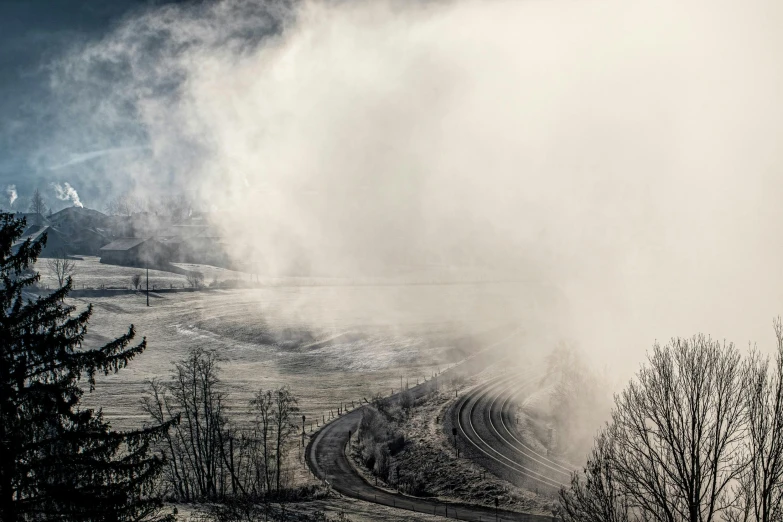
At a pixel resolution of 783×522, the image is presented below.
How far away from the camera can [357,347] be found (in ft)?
289

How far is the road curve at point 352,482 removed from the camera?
1319 inches

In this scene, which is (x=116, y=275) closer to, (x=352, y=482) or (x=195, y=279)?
(x=195, y=279)

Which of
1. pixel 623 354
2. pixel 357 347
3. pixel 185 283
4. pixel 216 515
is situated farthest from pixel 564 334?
pixel 185 283

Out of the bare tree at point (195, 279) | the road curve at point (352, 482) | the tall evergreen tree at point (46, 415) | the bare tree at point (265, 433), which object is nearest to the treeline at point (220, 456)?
the bare tree at point (265, 433)

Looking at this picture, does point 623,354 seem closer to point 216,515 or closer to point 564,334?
point 564,334

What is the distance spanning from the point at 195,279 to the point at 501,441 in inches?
3952

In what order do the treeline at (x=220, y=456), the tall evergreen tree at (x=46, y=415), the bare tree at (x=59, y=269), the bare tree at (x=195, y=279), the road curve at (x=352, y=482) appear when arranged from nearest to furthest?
the tall evergreen tree at (x=46, y=415) → the road curve at (x=352, y=482) → the treeline at (x=220, y=456) → the bare tree at (x=59, y=269) → the bare tree at (x=195, y=279)

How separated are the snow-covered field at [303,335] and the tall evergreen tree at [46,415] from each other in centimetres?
4285

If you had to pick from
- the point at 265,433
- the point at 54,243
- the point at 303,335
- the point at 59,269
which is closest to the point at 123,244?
the point at 54,243

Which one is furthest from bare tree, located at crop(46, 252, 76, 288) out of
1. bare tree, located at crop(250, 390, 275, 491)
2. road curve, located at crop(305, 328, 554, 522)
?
road curve, located at crop(305, 328, 554, 522)

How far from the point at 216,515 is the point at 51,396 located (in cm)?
1678

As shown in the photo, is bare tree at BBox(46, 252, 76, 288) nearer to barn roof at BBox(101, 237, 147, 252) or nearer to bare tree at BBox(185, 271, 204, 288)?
barn roof at BBox(101, 237, 147, 252)

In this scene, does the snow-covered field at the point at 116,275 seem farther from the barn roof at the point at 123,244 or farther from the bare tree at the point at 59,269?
the barn roof at the point at 123,244

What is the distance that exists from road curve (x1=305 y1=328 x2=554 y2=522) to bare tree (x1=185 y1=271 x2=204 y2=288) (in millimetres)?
79264
